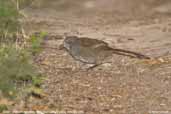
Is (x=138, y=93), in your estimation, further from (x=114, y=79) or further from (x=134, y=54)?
(x=134, y=54)

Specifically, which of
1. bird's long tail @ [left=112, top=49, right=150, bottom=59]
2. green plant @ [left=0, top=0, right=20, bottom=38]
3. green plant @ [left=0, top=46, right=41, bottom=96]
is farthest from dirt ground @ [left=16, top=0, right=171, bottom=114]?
green plant @ [left=0, top=0, right=20, bottom=38]

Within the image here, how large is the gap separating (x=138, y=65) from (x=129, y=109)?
64.9 inches

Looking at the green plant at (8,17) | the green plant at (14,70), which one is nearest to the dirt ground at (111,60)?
the green plant at (14,70)

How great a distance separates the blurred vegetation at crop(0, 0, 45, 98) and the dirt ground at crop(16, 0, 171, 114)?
0.87 ft

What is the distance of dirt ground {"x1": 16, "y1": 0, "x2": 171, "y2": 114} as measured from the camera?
693cm

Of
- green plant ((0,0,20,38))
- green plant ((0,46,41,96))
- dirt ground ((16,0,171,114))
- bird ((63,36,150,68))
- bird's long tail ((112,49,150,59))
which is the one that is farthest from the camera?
bird's long tail ((112,49,150,59))

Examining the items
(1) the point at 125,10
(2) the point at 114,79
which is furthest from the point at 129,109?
(1) the point at 125,10

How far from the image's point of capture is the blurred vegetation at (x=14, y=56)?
666 centimetres

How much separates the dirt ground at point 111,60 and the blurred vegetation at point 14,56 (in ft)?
0.87

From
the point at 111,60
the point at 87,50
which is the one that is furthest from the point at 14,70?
the point at 111,60

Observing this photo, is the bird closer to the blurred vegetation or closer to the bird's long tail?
the bird's long tail

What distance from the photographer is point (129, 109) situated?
22.1 feet

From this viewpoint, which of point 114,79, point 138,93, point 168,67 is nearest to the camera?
point 138,93

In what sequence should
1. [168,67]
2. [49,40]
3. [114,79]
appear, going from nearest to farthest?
[114,79] → [168,67] → [49,40]
